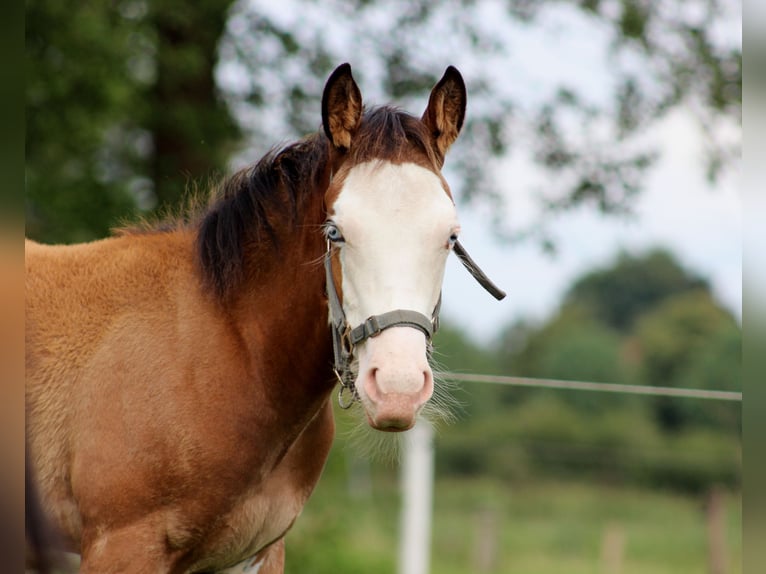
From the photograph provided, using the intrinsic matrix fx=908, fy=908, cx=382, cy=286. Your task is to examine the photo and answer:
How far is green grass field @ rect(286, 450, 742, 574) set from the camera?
900 cm

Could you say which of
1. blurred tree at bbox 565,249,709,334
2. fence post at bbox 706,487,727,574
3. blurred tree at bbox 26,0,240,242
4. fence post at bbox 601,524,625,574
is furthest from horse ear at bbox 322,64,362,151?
blurred tree at bbox 565,249,709,334

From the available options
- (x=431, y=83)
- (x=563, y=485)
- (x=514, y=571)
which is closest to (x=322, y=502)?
(x=514, y=571)

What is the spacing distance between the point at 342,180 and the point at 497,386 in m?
19.2

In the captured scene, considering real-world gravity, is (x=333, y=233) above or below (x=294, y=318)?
above

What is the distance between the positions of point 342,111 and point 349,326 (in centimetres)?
69

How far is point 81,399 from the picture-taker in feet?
9.39

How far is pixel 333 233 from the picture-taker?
264 cm

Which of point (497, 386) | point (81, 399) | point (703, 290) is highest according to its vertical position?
point (703, 290)

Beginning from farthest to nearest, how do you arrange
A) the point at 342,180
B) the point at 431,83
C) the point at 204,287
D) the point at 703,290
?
the point at 703,290 → the point at 431,83 → the point at 204,287 → the point at 342,180

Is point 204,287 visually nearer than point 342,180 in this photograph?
No

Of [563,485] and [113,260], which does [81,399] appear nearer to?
[113,260]

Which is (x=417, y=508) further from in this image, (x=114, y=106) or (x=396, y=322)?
(x=396, y=322)

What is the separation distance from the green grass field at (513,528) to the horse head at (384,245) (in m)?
6.35

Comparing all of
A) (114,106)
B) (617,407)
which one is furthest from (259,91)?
(617,407)
